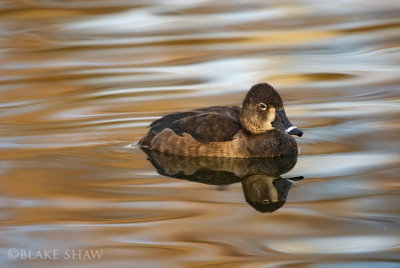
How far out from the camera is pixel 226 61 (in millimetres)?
12062

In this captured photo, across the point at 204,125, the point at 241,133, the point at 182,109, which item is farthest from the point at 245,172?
the point at 182,109

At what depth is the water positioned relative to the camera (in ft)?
19.8

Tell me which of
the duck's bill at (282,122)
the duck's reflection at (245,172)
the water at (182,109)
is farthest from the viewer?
the duck's bill at (282,122)

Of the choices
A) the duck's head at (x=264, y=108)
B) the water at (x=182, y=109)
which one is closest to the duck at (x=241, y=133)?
the duck's head at (x=264, y=108)

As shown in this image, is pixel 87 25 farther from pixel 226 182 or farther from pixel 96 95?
pixel 226 182

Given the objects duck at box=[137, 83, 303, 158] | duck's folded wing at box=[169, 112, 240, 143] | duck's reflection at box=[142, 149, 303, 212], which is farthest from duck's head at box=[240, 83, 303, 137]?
duck's reflection at box=[142, 149, 303, 212]

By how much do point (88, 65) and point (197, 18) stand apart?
2749 millimetres

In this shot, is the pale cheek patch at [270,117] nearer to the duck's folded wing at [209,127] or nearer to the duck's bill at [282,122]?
the duck's bill at [282,122]

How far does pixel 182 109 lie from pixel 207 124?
158cm

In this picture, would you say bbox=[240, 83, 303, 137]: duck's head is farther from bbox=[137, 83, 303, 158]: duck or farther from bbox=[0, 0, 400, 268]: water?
bbox=[0, 0, 400, 268]: water

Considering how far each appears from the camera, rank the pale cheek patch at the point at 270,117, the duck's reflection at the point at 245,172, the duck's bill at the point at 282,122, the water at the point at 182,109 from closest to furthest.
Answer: the water at the point at 182,109
the duck's reflection at the point at 245,172
the duck's bill at the point at 282,122
the pale cheek patch at the point at 270,117

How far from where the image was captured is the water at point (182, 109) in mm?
6023

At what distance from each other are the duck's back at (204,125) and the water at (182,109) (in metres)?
0.34

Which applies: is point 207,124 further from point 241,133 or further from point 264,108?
point 264,108
